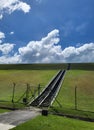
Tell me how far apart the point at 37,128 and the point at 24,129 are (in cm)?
96

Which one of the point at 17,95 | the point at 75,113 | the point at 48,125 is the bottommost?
the point at 75,113

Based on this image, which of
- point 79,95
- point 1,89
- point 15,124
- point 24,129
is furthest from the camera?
point 1,89

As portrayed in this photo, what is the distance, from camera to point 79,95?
38312 millimetres

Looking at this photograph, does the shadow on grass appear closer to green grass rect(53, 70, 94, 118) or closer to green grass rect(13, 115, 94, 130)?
green grass rect(53, 70, 94, 118)

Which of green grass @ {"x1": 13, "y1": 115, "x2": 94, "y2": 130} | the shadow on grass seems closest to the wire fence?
the shadow on grass

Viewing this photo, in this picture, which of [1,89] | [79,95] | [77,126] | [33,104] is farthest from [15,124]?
[1,89]

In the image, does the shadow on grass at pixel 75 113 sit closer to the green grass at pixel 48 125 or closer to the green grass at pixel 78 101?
the green grass at pixel 78 101

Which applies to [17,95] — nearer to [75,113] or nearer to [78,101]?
[78,101]

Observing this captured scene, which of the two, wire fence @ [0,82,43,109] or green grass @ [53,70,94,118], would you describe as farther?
wire fence @ [0,82,43,109]

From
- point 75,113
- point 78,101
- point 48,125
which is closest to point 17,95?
point 78,101

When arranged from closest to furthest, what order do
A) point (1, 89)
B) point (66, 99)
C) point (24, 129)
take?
point (24, 129)
point (66, 99)
point (1, 89)

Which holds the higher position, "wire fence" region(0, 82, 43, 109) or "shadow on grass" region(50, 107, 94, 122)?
"wire fence" region(0, 82, 43, 109)

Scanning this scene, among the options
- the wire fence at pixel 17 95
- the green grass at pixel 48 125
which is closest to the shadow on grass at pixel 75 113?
the green grass at pixel 48 125

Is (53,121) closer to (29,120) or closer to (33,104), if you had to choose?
(29,120)
